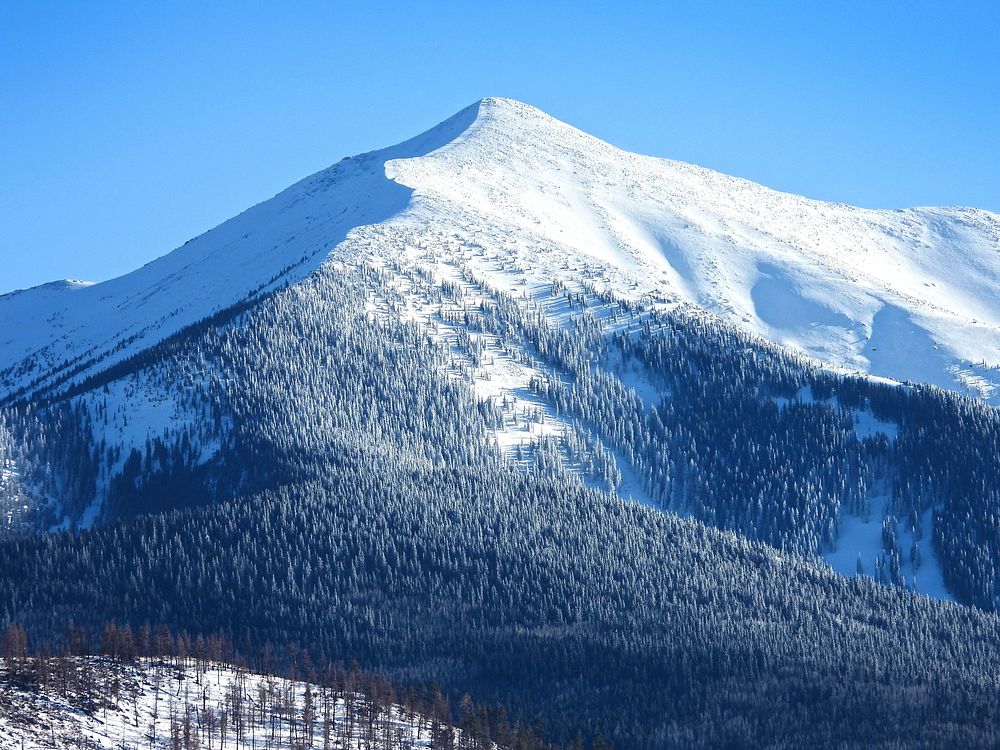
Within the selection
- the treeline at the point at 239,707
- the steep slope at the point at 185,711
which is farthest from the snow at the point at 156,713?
the treeline at the point at 239,707

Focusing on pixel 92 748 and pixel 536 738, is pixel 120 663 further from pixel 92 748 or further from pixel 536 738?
pixel 536 738

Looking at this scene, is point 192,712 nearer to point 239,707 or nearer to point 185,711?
point 185,711

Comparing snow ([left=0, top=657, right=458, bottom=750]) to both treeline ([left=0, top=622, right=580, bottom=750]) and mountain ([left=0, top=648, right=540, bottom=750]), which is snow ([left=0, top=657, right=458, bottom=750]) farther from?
treeline ([left=0, top=622, right=580, bottom=750])

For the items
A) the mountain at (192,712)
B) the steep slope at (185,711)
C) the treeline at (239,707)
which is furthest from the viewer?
the treeline at (239,707)

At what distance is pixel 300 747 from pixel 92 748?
2552 centimetres

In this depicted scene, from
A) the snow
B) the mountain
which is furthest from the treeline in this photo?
the snow

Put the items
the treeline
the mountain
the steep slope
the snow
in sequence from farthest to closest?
1. the treeline
2. the mountain
3. the steep slope
4. the snow

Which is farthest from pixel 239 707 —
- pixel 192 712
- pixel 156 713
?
pixel 156 713

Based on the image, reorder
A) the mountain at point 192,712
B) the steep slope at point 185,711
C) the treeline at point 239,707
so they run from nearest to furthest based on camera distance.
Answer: the steep slope at point 185,711 < the mountain at point 192,712 < the treeline at point 239,707

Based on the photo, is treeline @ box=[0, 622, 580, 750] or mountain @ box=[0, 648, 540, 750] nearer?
mountain @ box=[0, 648, 540, 750]

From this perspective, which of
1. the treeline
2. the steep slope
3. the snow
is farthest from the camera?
the treeline

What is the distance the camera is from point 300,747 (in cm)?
16988

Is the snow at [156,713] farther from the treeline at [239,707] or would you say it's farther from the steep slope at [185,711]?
the treeline at [239,707]

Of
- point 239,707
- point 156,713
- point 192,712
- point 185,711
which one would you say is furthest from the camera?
point 239,707
